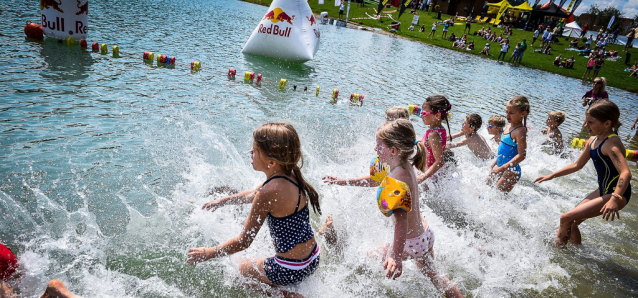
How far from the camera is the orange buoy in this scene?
37.7 ft

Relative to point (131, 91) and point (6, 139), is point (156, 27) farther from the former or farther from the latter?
point (6, 139)

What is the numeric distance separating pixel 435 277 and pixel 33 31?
14072mm

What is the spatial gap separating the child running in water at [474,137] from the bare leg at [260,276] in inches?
161

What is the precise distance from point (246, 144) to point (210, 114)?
164 cm

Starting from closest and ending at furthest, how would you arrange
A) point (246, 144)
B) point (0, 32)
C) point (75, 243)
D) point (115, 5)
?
point (75, 243) < point (246, 144) < point (0, 32) < point (115, 5)

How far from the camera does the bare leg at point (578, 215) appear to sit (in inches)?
180

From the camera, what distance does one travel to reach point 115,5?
2302 centimetres

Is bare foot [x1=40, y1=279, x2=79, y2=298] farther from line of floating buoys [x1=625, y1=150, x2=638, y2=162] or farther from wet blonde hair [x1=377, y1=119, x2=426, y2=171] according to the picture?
line of floating buoys [x1=625, y1=150, x2=638, y2=162]

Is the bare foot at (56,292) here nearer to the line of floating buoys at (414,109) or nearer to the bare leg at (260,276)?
the bare leg at (260,276)

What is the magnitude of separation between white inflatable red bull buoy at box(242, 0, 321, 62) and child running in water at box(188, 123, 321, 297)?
1247 cm

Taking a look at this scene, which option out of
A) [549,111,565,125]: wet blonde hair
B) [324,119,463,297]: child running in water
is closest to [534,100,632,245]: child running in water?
[324,119,463,297]: child running in water

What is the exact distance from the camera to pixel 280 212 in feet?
9.38

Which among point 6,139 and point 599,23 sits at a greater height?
point 599,23

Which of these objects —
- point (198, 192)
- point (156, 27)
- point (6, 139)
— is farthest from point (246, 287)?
point (156, 27)
